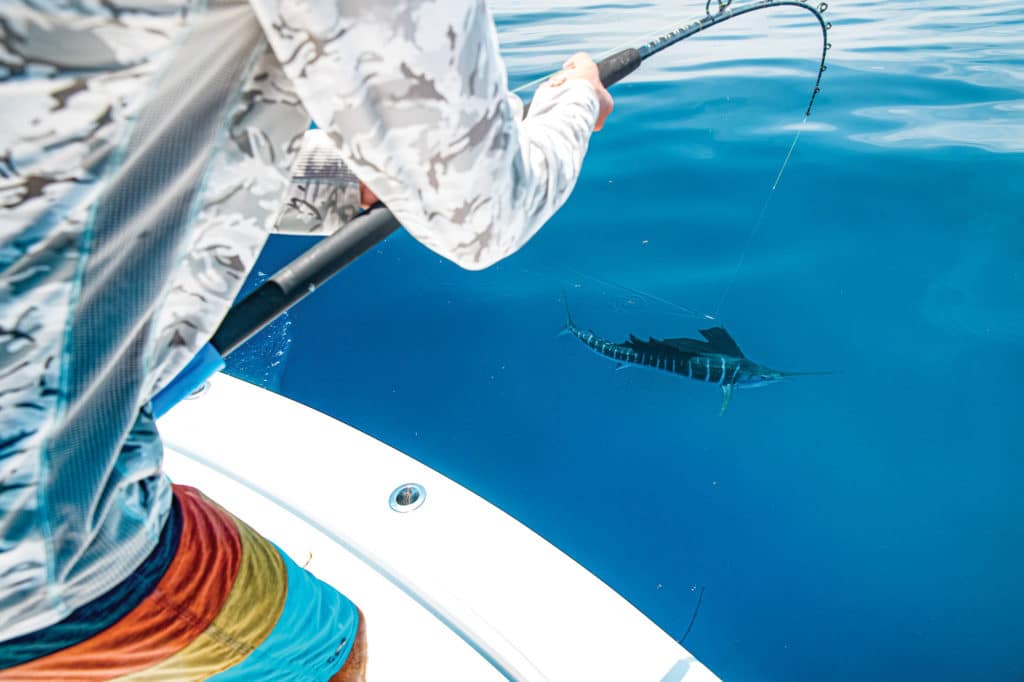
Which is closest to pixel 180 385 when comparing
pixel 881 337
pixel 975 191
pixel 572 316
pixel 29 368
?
pixel 29 368

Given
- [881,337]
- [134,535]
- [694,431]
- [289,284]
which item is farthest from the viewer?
[881,337]

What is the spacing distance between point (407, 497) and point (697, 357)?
2.07 m

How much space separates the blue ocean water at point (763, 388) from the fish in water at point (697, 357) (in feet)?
0.28

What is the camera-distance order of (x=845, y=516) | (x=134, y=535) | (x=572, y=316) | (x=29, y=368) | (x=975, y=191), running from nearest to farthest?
1. (x=29, y=368)
2. (x=134, y=535)
3. (x=845, y=516)
4. (x=572, y=316)
5. (x=975, y=191)

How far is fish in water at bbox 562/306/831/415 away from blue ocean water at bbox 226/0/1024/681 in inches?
3.3

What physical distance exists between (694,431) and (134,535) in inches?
114

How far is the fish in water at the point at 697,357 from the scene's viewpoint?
133 inches

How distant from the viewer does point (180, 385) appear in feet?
3.19

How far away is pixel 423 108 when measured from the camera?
0.68 m

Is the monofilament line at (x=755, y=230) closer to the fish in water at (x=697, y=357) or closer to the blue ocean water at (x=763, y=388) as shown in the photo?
the blue ocean water at (x=763, y=388)

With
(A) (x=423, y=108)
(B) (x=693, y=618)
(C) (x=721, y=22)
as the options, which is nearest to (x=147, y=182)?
(A) (x=423, y=108)

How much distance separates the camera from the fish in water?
339 cm

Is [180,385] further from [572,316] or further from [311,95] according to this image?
[572,316]

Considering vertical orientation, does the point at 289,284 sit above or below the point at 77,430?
below
